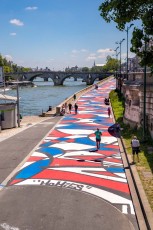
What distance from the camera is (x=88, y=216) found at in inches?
499

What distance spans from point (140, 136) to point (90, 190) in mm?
10964

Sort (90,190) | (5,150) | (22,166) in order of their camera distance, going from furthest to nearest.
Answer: (5,150), (22,166), (90,190)

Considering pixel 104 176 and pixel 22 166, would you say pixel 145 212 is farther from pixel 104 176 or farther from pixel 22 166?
pixel 22 166

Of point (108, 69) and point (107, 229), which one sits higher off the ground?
point (108, 69)

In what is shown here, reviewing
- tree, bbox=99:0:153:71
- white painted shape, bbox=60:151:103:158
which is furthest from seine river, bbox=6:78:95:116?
tree, bbox=99:0:153:71

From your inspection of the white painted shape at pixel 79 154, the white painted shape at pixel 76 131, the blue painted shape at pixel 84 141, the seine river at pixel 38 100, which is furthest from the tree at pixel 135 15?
the seine river at pixel 38 100

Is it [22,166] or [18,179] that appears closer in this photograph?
[18,179]

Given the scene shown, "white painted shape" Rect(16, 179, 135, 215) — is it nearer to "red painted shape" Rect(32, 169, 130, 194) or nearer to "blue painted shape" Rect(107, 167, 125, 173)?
"red painted shape" Rect(32, 169, 130, 194)

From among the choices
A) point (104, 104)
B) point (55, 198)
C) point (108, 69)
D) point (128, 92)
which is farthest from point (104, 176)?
point (108, 69)

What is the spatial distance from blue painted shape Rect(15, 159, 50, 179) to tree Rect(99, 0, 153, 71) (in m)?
9.52

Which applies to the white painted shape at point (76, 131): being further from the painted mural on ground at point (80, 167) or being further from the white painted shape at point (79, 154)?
the white painted shape at point (79, 154)

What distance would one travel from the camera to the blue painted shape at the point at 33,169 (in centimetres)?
1823

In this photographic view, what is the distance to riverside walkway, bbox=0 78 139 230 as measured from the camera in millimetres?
12281

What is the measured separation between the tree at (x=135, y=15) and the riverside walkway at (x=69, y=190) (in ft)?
19.2
